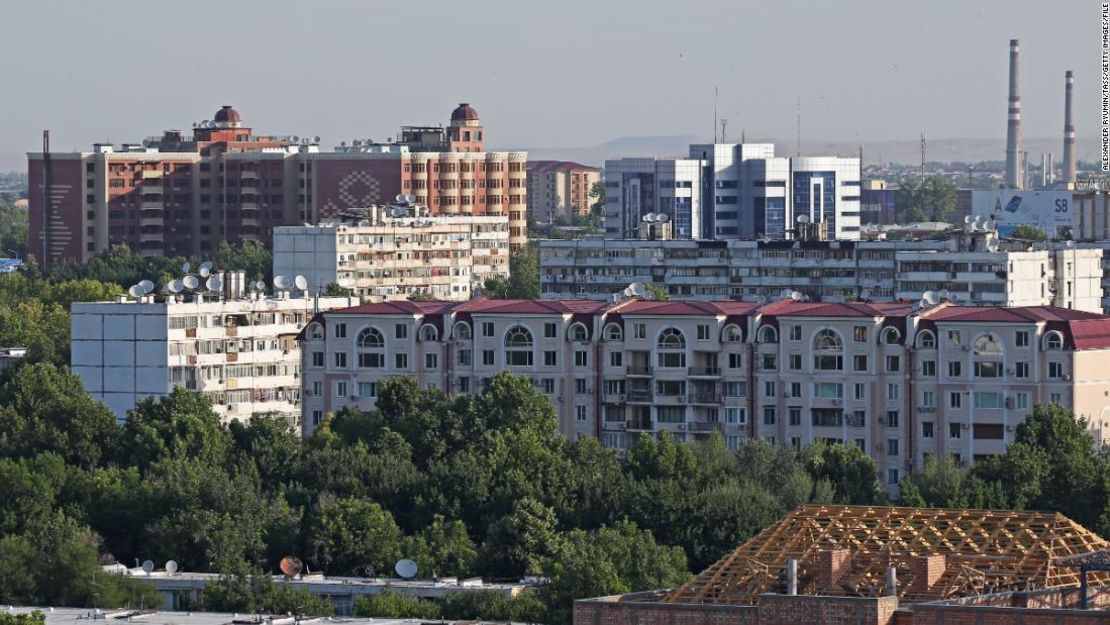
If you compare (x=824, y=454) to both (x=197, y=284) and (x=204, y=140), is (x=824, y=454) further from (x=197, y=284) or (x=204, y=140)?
(x=204, y=140)

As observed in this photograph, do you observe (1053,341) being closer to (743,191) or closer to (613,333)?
(613,333)

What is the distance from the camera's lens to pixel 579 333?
8062 centimetres

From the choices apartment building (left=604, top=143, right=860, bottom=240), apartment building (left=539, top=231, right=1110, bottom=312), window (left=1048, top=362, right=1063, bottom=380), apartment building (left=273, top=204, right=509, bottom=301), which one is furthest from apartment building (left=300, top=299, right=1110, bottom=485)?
apartment building (left=604, top=143, right=860, bottom=240)

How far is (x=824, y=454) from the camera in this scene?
71.2 metres

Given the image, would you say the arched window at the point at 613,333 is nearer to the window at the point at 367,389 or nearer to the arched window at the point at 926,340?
the window at the point at 367,389

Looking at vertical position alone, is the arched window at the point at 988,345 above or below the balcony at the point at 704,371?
above

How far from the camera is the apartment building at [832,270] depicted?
108 metres

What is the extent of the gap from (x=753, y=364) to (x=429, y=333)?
8219 mm

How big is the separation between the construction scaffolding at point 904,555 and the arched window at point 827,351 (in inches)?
1170

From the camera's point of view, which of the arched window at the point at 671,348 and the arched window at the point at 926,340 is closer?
the arched window at the point at 926,340

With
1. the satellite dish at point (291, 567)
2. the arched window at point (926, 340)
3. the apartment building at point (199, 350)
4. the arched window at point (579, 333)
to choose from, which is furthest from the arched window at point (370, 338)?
the satellite dish at point (291, 567)

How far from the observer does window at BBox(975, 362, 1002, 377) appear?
76375 millimetres

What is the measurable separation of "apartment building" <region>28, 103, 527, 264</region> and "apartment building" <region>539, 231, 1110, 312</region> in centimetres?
3083

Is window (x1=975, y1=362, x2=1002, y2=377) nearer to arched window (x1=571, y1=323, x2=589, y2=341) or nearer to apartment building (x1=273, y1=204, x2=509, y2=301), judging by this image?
arched window (x1=571, y1=323, x2=589, y2=341)
